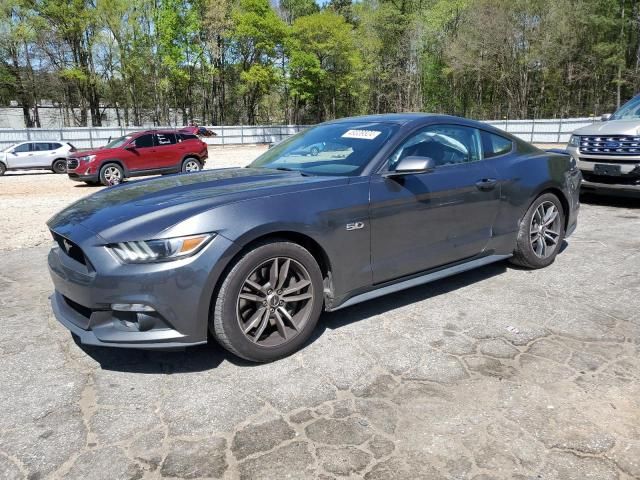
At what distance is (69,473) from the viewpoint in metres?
2.12

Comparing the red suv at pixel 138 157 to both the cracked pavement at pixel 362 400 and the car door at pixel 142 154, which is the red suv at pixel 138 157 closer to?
the car door at pixel 142 154

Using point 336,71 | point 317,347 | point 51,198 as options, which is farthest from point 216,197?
point 336,71

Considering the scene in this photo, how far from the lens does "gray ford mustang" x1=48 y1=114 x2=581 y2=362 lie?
8.85 feet

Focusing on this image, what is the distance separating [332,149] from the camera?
3.84 meters

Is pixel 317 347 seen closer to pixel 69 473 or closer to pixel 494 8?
pixel 69 473

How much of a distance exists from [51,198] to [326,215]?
10347 millimetres

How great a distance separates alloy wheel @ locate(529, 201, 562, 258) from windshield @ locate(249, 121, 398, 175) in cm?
189

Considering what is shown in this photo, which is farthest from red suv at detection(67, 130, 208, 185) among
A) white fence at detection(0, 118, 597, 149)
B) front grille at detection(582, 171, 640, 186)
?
white fence at detection(0, 118, 597, 149)

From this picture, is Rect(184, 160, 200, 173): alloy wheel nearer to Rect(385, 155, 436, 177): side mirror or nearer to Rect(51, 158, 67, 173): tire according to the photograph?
Rect(51, 158, 67, 173): tire

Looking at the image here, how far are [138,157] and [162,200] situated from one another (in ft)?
41.4

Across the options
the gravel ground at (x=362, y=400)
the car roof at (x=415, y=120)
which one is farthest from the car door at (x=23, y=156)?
the car roof at (x=415, y=120)

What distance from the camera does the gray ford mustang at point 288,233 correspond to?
2697 mm

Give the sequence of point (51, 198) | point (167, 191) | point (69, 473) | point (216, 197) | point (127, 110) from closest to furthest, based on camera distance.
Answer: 1. point (69, 473)
2. point (216, 197)
3. point (167, 191)
4. point (51, 198)
5. point (127, 110)

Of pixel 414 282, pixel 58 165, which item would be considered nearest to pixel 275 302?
pixel 414 282
